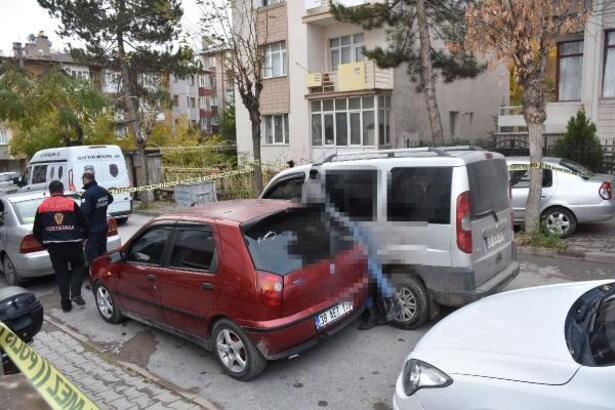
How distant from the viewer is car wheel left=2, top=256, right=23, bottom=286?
7654mm

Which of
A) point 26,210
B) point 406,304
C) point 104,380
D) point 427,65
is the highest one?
point 427,65

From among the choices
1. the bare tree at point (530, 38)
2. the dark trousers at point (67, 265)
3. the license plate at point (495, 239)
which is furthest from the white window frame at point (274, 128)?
the license plate at point (495, 239)

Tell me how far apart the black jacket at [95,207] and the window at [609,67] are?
15279mm

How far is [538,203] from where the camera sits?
27.7 feet

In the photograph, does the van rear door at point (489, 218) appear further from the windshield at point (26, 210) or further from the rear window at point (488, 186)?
the windshield at point (26, 210)

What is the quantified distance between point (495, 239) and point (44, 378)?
4187mm

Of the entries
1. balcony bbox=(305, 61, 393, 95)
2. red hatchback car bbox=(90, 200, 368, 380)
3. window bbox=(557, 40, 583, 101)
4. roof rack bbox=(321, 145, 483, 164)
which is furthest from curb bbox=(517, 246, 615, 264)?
balcony bbox=(305, 61, 393, 95)

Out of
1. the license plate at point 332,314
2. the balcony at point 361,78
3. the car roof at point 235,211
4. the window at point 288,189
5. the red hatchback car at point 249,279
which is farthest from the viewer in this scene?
the balcony at point 361,78

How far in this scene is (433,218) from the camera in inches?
191

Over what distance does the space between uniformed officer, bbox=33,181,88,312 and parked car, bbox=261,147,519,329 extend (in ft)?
11.0

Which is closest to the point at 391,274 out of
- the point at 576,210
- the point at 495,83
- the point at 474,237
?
the point at 474,237

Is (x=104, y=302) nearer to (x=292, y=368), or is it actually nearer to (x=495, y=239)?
(x=292, y=368)

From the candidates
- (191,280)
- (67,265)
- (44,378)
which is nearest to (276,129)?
(67,265)

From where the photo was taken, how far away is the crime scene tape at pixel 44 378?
113 inches
